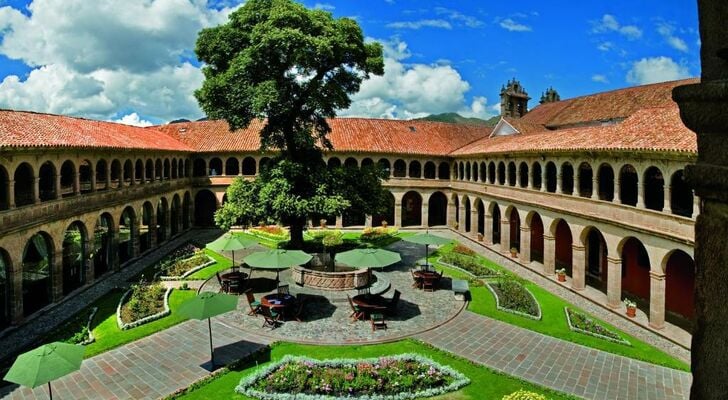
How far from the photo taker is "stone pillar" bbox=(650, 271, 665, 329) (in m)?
19.7

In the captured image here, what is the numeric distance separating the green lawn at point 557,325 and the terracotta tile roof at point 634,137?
25.5 ft

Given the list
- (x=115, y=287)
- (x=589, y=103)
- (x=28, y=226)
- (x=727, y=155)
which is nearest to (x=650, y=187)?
(x=589, y=103)

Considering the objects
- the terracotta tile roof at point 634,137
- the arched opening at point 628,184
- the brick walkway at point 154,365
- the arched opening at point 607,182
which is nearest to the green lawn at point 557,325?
the arched opening at point 628,184

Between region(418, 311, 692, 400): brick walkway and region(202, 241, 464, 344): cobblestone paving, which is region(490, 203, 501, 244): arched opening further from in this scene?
region(418, 311, 692, 400): brick walkway

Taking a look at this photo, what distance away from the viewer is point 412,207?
4916cm

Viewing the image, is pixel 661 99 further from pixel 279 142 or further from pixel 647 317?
pixel 279 142

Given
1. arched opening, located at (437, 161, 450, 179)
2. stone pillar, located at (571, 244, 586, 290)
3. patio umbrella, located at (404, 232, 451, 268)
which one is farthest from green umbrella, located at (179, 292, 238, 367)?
arched opening, located at (437, 161, 450, 179)

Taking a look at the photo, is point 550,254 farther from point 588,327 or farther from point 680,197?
point 588,327

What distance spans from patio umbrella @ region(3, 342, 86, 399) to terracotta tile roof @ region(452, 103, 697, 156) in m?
20.7

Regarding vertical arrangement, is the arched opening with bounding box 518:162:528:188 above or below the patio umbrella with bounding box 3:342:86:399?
above

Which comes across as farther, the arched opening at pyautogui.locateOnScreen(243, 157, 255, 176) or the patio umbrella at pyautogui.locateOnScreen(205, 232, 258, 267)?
the arched opening at pyautogui.locateOnScreen(243, 157, 255, 176)

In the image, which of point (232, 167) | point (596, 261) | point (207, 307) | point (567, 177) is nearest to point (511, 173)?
point (567, 177)

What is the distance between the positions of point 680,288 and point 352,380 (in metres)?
17.5

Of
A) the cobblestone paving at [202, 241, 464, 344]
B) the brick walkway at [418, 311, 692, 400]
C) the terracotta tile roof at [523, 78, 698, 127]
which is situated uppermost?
the terracotta tile roof at [523, 78, 698, 127]
